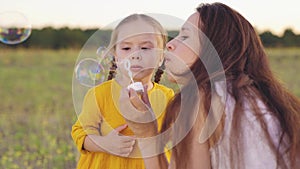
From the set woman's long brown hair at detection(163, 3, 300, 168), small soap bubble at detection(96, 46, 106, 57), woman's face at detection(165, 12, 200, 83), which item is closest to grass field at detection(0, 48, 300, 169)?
woman's long brown hair at detection(163, 3, 300, 168)

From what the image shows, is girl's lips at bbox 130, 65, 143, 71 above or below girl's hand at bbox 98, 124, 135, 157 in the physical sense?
above

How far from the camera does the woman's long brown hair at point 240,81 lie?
239cm

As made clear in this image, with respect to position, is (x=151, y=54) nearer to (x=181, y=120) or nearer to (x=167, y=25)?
(x=167, y=25)

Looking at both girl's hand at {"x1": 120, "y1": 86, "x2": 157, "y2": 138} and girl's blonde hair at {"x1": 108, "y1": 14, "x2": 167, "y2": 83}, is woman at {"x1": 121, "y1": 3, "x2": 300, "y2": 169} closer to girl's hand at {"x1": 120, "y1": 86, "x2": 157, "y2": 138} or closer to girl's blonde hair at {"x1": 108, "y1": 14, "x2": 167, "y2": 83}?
girl's hand at {"x1": 120, "y1": 86, "x2": 157, "y2": 138}

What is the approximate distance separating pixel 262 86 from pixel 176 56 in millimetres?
315

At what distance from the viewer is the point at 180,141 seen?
2504 millimetres

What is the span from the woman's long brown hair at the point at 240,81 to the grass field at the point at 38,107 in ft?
0.76

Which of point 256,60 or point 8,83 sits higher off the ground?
point 256,60

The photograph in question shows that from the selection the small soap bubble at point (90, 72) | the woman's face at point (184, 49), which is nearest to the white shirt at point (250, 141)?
the woman's face at point (184, 49)

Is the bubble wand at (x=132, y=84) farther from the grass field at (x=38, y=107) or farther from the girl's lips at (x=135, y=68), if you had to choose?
the grass field at (x=38, y=107)

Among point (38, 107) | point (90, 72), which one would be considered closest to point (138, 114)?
point (90, 72)

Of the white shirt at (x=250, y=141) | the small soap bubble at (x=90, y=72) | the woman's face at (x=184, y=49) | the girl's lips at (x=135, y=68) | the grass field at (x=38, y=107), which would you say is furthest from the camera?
the grass field at (x=38, y=107)

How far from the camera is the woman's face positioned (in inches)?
99.8

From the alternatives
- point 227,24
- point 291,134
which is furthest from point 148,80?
point 291,134
